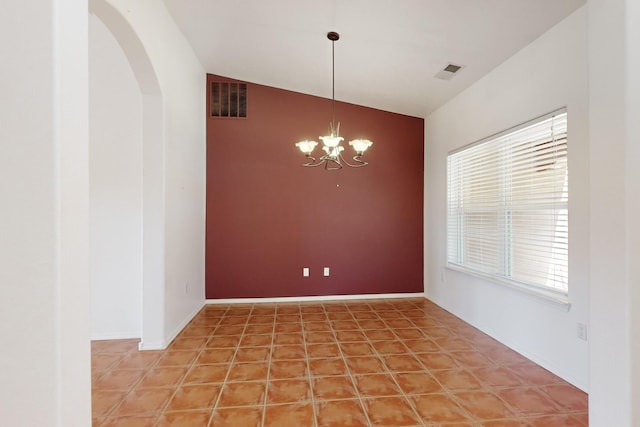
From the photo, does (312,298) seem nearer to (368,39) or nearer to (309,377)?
(309,377)

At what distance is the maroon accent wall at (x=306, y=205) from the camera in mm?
4305

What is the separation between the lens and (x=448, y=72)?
3.30 meters

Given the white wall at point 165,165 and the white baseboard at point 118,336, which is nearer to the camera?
the white wall at point 165,165

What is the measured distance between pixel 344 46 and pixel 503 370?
3.40m

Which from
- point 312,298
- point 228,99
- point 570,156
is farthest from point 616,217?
point 228,99

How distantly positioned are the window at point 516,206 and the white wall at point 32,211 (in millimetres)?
3108

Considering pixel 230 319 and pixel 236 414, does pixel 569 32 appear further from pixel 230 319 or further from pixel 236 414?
pixel 230 319

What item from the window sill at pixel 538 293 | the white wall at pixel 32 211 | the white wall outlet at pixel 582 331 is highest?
the white wall at pixel 32 211

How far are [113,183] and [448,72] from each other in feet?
12.4

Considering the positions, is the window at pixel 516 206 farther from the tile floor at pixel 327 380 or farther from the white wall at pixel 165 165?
the white wall at pixel 165 165

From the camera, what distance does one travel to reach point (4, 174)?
2.87ft

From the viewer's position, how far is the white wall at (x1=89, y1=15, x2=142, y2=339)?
9.64 feet

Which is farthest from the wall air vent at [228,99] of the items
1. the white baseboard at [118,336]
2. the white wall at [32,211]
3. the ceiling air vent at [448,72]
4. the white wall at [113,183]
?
the white wall at [32,211]

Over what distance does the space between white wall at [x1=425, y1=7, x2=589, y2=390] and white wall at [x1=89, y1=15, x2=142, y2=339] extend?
12.0 feet
